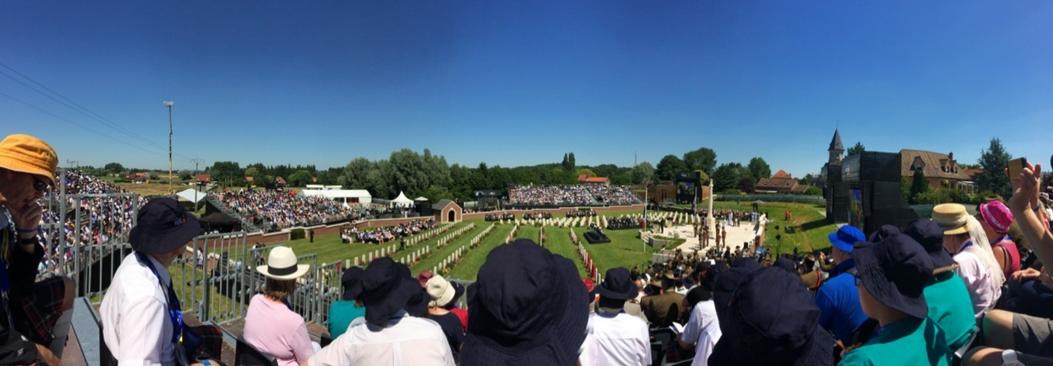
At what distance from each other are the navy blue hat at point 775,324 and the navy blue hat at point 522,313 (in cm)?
66

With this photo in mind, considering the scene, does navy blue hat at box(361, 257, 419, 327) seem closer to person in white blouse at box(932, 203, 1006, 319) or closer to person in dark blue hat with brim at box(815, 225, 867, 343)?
person in dark blue hat with brim at box(815, 225, 867, 343)

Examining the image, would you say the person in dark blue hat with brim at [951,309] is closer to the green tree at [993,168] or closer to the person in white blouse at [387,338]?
the person in white blouse at [387,338]

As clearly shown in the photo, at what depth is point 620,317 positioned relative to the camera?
3.42m

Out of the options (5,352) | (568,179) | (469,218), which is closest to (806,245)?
(469,218)

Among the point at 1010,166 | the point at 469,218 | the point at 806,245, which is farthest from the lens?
the point at 469,218

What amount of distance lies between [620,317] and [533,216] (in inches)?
2034

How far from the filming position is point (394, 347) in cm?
216

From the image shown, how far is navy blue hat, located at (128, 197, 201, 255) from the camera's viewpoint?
2.40m

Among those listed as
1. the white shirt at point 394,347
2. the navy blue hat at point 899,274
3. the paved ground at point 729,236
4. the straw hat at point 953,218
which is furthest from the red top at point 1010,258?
the paved ground at point 729,236

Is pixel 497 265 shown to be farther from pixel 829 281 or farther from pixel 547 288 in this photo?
pixel 829 281

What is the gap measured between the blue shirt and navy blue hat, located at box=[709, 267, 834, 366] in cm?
196

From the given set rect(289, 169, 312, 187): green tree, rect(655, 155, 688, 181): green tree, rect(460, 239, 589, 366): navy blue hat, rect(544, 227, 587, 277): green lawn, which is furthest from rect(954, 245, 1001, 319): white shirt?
rect(289, 169, 312, 187): green tree

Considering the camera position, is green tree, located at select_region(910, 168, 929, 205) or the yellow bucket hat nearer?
the yellow bucket hat

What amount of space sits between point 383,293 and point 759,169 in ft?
441
